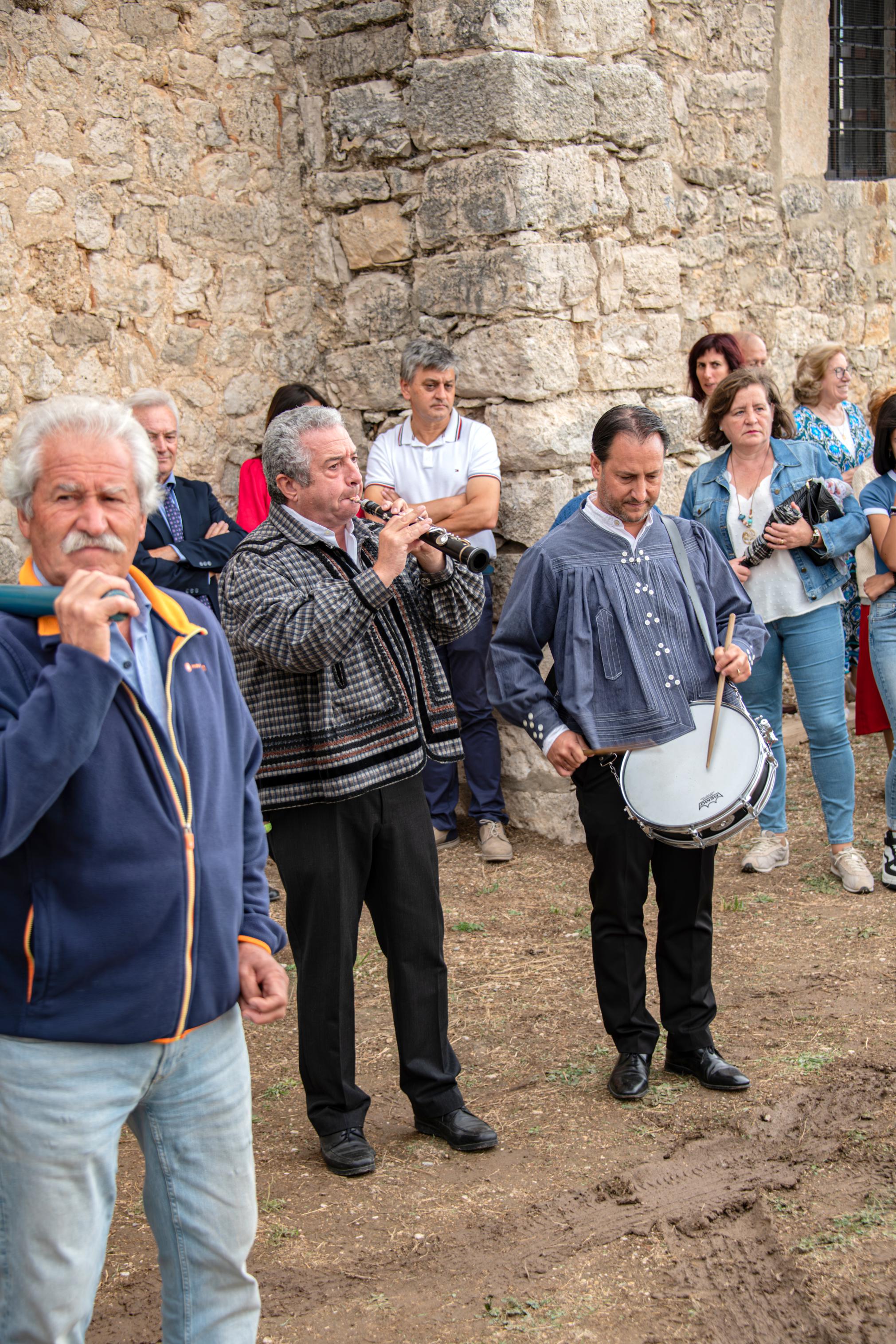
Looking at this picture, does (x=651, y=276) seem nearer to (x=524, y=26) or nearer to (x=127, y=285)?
(x=524, y=26)

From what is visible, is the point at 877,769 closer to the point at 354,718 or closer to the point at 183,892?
the point at 354,718

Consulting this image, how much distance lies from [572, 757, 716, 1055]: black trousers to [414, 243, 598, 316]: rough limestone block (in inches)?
116

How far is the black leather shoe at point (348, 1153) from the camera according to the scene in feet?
10.9

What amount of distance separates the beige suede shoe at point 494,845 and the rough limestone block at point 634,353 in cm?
214

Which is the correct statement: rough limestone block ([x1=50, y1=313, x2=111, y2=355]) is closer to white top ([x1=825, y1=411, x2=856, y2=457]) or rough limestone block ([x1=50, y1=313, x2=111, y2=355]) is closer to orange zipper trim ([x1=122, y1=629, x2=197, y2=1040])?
white top ([x1=825, y1=411, x2=856, y2=457])

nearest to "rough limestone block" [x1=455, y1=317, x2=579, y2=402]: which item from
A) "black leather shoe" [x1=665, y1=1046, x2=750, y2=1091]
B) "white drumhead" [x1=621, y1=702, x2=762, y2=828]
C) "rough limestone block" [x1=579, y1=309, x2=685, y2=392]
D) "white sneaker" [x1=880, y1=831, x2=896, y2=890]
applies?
"rough limestone block" [x1=579, y1=309, x2=685, y2=392]

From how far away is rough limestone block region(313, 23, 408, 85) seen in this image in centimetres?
606

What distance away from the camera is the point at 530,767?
19.9ft

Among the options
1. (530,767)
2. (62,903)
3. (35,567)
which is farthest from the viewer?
(530,767)

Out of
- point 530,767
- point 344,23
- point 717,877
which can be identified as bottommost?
point 717,877

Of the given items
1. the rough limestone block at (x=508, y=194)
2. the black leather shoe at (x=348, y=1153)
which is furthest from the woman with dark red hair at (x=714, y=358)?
the black leather shoe at (x=348, y=1153)

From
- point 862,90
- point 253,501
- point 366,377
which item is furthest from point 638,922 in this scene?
point 862,90

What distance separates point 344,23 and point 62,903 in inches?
215

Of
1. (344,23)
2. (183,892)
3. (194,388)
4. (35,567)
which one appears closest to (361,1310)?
(183,892)
